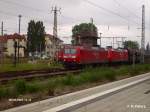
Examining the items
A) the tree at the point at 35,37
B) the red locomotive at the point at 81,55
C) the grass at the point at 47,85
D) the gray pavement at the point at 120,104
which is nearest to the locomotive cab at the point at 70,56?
A: the red locomotive at the point at 81,55

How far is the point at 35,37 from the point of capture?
132 meters

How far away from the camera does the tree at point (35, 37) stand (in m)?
129

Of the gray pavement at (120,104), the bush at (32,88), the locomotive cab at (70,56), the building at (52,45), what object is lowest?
the gray pavement at (120,104)

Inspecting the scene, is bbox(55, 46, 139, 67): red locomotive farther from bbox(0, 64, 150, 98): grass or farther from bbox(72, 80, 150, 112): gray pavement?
bbox(72, 80, 150, 112): gray pavement

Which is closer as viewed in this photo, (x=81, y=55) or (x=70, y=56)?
(x=81, y=55)

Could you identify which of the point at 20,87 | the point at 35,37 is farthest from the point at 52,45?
the point at 20,87

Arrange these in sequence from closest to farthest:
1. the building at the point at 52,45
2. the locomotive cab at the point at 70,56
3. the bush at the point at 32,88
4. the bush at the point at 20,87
A: 1. the bush at the point at 20,87
2. the bush at the point at 32,88
3. the locomotive cab at the point at 70,56
4. the building at the point at 52,45

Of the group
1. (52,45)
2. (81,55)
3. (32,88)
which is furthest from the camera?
(52,45)

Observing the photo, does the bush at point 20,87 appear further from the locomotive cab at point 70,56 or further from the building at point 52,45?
the building at point 52,45

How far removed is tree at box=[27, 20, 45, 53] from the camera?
128625 millimetres

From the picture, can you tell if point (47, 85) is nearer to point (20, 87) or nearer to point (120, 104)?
point (20, 87)

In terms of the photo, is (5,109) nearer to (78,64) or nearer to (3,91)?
(3,91)

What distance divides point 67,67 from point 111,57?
1259 centimetres

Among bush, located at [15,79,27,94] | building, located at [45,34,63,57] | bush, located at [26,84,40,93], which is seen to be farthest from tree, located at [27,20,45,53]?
bush, located at [15,79,27,94]
